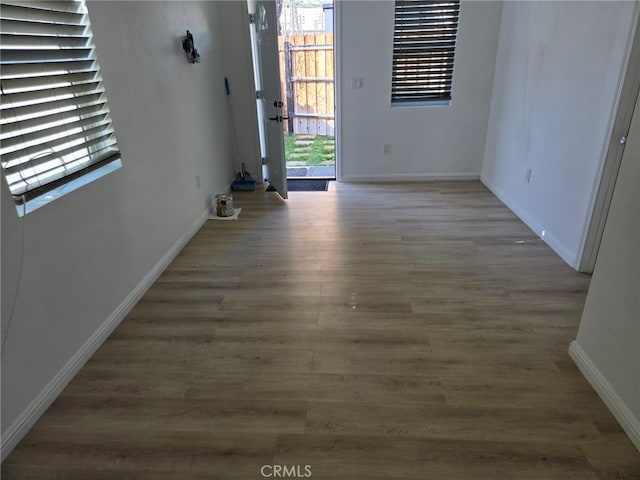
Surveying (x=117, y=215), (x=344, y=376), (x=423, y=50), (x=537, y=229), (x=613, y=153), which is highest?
(x=423, y=50)

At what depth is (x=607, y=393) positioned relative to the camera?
1743mm

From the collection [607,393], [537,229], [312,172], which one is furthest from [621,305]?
[312,172]

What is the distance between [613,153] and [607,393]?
4.79 feet

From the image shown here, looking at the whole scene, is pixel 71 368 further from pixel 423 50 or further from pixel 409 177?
pixel 423 50

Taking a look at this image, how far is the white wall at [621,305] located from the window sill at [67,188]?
94.2 inches

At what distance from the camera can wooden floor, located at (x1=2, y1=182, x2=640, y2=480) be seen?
1550 millimetres

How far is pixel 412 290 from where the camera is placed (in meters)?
2.61

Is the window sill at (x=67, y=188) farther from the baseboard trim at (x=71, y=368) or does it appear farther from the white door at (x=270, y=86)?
the white door at (x=270, y=86)

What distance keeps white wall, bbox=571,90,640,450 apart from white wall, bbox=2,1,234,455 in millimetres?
2392

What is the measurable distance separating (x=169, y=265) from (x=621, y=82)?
306 centimetres

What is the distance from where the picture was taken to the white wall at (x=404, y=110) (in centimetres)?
412

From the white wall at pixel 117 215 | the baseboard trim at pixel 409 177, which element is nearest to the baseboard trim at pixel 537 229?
the baseboard trim at pixel 409 177

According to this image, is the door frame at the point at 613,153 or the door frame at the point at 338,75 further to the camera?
the door frame at the point at 338,75

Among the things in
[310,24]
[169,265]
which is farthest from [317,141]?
[169,265]
